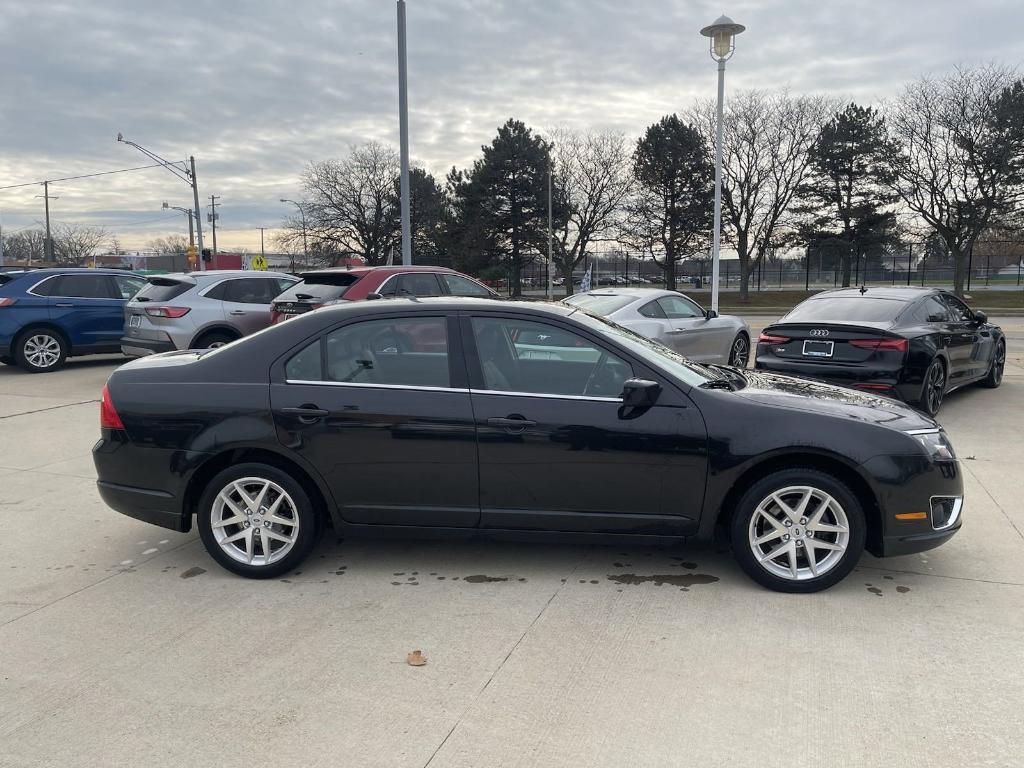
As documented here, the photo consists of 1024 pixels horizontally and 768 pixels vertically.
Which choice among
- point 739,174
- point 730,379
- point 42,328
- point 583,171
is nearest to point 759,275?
point 739,174

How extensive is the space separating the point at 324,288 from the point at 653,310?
4468 millimetres

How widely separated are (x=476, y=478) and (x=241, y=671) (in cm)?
144

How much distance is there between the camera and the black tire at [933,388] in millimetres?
8078

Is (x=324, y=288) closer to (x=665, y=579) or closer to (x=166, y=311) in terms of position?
(x=166, y=311)

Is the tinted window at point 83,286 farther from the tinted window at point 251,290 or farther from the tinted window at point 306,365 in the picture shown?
the tinted window at point 306,365

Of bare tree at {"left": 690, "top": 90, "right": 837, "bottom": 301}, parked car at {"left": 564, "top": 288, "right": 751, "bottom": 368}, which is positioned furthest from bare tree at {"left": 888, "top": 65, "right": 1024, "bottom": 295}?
parked car at {"left": 564, "top": 288, "right": 751, "bottom": 368}

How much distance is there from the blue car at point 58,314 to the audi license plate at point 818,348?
1079 cm

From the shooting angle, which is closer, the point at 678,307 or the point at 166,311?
the point at 166,311

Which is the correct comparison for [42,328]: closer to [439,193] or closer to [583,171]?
[583,171]

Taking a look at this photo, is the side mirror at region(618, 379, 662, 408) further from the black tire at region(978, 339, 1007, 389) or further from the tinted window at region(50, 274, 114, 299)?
the tinted window at region(50, 274, 114, 299)

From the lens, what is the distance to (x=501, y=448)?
4027 millimetres

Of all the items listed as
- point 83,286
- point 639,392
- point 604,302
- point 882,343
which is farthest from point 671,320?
point 83,286

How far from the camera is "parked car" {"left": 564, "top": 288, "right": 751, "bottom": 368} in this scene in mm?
10328

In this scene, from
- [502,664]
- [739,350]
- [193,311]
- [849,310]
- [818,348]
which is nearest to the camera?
[502,664]
